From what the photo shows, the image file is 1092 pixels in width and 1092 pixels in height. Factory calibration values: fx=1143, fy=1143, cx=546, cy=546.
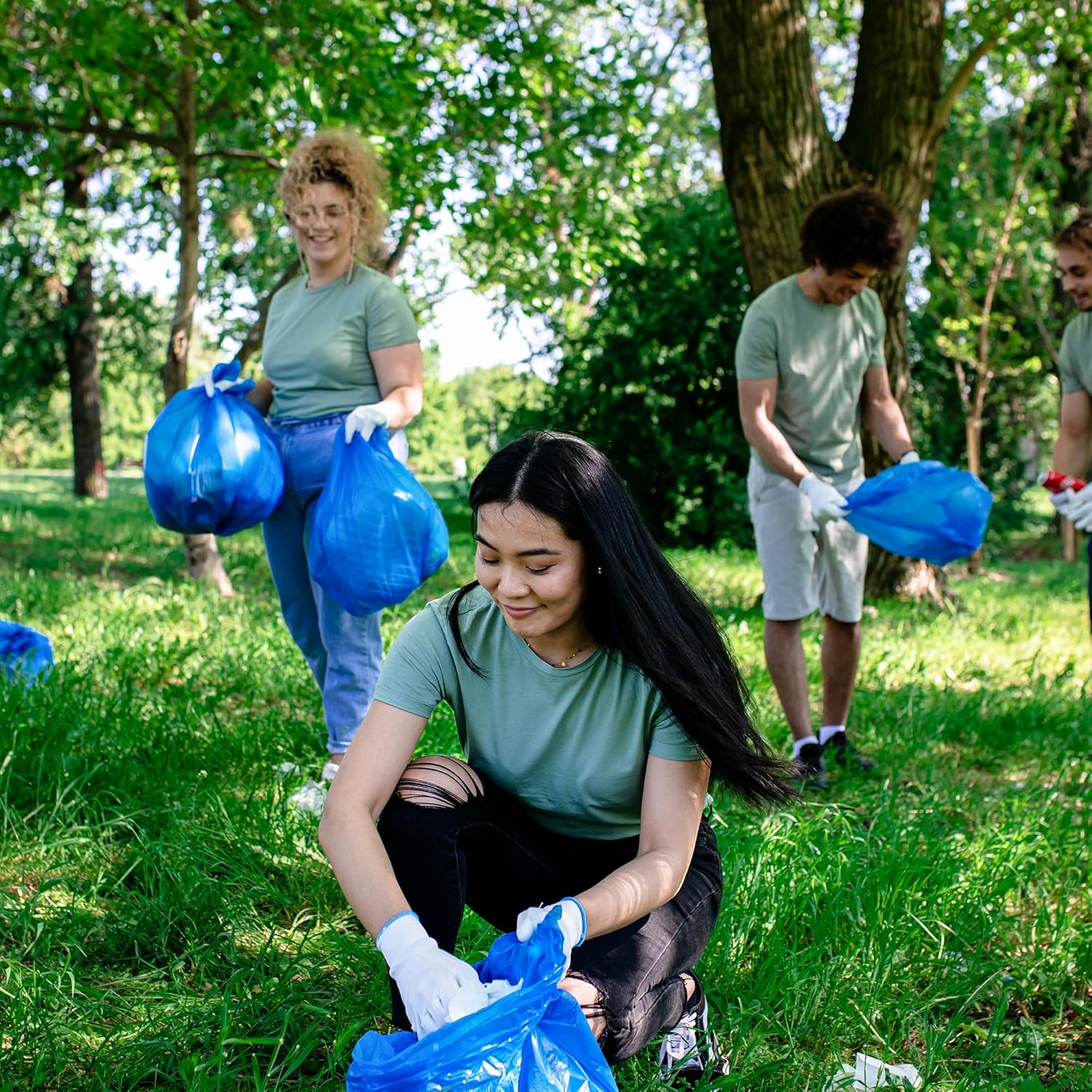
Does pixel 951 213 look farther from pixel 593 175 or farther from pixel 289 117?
pixel 289 117

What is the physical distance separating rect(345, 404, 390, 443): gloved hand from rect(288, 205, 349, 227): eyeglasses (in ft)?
1.70

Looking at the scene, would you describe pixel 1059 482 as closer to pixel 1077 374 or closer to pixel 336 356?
pixel 1077 374

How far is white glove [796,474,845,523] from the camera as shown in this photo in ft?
10.7

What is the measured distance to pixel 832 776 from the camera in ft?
11.2

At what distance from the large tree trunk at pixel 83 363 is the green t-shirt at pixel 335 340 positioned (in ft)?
36.3

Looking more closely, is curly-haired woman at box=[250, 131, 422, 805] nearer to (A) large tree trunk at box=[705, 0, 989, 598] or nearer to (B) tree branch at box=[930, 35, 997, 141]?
(A) large tree trunk at box=[705, 0, 989, 598]

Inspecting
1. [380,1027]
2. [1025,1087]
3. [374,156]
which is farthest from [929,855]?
[374,156]

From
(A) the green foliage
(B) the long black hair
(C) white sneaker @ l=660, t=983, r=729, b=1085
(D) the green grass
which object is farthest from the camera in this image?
(A) the green foliage

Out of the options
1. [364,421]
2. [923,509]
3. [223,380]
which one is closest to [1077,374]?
[923,509]

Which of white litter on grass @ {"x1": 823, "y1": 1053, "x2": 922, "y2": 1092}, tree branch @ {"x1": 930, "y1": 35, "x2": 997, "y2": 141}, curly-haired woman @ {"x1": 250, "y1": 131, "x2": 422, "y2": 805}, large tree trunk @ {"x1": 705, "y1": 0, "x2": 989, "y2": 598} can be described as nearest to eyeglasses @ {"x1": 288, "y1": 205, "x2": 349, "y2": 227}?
curly-haired woman @ {"x1": 250, "y1": 131, "x2": 422, "y2": 805}

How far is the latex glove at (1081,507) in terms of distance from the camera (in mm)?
3346

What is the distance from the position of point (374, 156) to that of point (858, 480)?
5.74 ft

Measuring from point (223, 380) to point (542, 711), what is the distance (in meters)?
1.91

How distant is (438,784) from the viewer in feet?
5.87
